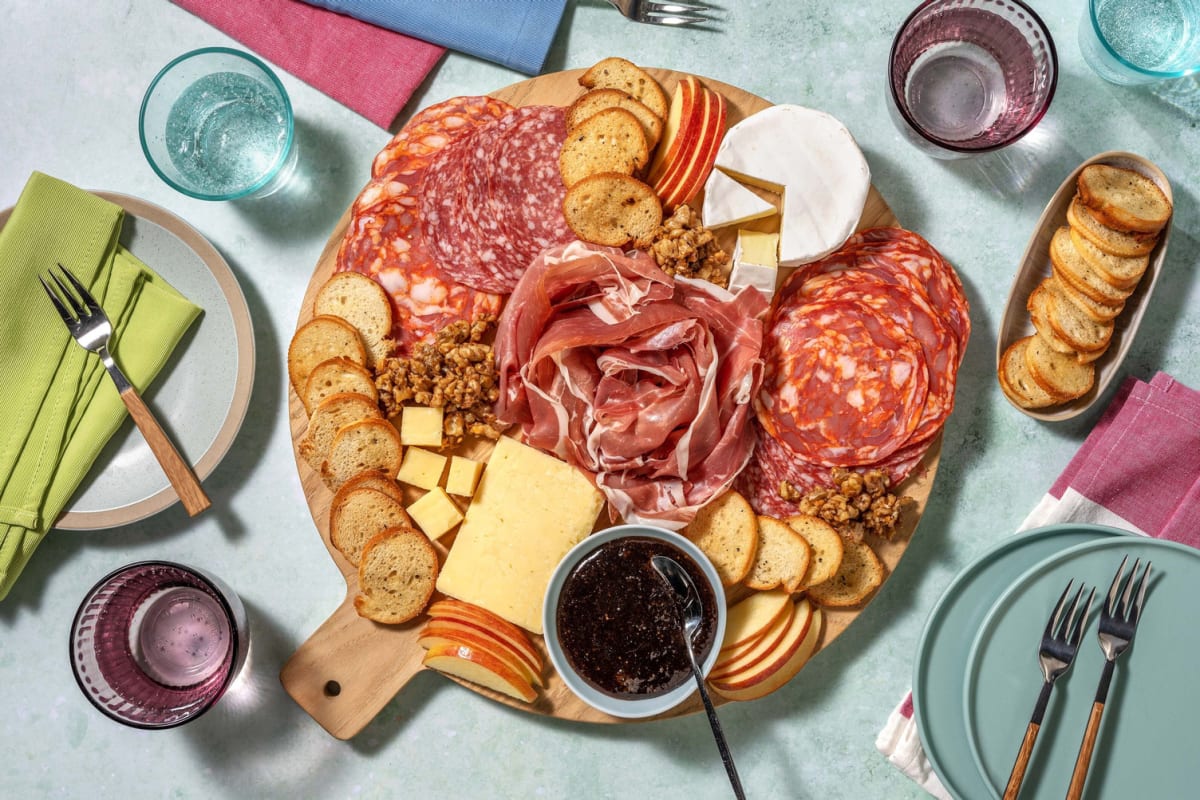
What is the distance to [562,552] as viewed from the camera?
5.42 ft

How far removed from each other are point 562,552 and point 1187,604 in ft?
3.55

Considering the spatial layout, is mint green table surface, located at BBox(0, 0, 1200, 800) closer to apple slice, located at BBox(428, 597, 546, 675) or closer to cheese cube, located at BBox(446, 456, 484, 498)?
apple slice, located at BBox(428, 597, 546, 675)

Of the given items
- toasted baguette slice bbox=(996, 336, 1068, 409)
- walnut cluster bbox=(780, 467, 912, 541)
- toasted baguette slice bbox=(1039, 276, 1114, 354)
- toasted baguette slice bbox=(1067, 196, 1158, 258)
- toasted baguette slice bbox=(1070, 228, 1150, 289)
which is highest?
toasted baguette slice bbox=(1067, 196, 1158, 258)

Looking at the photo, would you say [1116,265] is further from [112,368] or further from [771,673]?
[112,368]

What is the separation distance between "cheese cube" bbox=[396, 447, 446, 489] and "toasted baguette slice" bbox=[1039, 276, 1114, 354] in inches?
47.9

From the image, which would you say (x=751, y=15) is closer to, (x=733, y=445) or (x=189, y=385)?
(x=733, y=445)

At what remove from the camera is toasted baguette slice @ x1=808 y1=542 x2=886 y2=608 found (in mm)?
1661

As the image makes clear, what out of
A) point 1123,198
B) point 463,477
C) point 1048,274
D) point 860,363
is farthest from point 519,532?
point 1123,198

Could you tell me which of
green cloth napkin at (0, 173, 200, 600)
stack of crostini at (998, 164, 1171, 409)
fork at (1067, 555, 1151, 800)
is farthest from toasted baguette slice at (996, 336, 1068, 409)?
green cloth napkin at (0, 173, 200, 600)

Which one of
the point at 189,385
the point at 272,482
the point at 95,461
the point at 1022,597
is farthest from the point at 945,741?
the point at 95,461

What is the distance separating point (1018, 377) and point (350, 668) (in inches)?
Answer: 57.5

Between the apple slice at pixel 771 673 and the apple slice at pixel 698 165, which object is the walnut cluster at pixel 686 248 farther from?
the apple slice at pixel 771 673

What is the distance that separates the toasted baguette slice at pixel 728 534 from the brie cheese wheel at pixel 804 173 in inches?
19.0

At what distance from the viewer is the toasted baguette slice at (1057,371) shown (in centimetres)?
168
